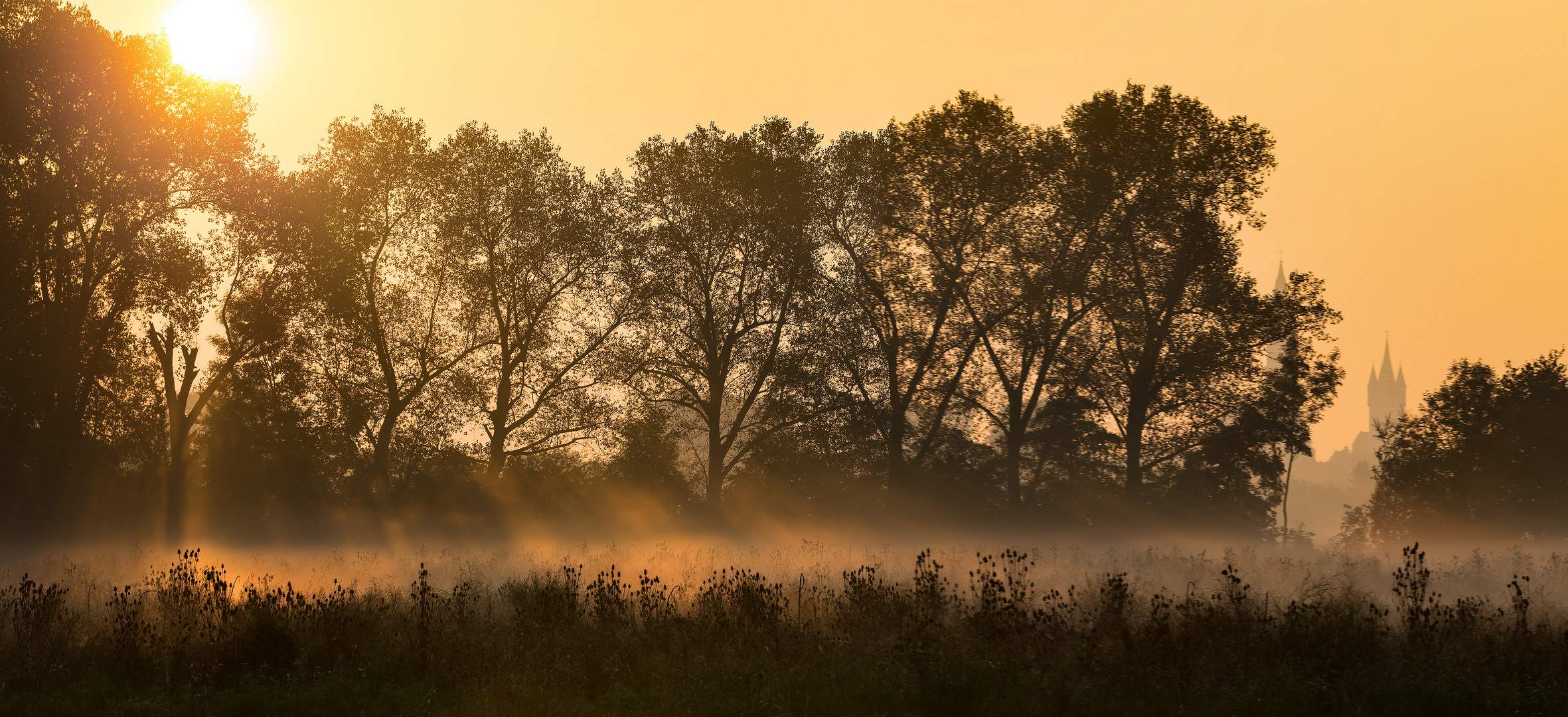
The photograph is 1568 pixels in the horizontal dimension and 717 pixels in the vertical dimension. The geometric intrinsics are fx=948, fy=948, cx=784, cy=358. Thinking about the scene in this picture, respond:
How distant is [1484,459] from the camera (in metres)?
37.2

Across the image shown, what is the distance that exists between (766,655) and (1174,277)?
85.2 feet

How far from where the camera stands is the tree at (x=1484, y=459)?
35750mm

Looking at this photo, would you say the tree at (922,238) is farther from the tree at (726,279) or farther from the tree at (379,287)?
the tree at (379,287)

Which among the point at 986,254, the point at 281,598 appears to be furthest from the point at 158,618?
the point at 986,254

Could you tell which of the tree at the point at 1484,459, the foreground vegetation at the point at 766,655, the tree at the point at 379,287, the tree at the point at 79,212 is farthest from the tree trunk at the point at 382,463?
the tree at the point at 1484,459

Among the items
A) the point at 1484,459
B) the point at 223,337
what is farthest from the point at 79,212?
the point at 1484,459

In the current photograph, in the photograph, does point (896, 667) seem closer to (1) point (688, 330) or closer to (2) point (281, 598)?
(2) point (281, 598)

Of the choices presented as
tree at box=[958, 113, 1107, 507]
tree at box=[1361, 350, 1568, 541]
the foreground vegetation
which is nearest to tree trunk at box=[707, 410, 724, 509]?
tree at box=[958, 113, 1107, 507]

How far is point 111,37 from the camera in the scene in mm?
26094

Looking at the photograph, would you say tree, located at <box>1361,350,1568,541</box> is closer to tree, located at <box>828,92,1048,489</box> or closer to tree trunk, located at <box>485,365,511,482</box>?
tree, located at <box>828,92,1048,489</box>

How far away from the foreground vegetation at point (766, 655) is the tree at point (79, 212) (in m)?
13.7

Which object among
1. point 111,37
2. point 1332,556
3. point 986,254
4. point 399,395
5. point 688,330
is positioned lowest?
point 1332,556

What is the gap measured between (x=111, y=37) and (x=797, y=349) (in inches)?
853

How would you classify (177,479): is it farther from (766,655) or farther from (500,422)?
(766,655)
